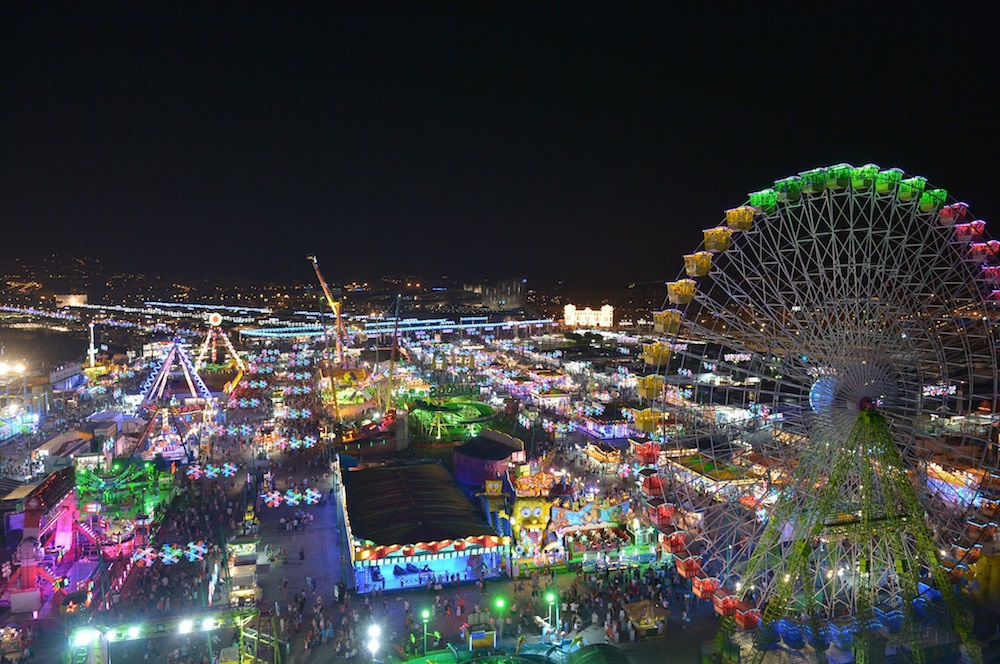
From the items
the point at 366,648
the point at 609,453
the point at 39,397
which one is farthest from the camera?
the point at 39,397

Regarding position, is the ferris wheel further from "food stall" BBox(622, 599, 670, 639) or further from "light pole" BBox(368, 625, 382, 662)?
"light pole" BBox(368, 625, 382, 662)

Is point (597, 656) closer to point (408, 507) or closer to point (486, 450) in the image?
point (408, 507)

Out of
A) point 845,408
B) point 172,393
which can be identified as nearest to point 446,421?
point 172,393

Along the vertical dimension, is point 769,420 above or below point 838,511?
above

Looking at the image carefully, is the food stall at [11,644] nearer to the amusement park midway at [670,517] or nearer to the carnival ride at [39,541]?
the amusement park midway at [670,517]

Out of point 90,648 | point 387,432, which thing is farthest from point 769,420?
point 387,432

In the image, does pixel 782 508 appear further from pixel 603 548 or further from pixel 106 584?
pixel 106 584

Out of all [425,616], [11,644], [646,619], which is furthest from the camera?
[646,619]
